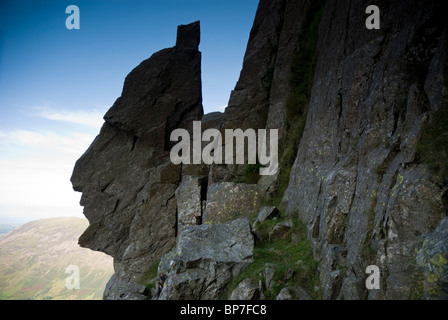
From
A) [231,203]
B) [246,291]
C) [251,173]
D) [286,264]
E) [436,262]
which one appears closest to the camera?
[436,262]

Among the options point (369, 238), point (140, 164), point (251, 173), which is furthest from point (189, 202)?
point (369, 238)

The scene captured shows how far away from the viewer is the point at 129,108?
2820 centimetres

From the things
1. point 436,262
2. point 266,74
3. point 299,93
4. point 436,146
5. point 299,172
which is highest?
point 266,74

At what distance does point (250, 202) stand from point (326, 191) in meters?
8.28

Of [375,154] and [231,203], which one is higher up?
[375,154]

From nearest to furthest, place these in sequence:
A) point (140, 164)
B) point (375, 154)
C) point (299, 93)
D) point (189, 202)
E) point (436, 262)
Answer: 1. point (436, 262)
2. point (375, 154)
3. point (299, 93)
4. point (189, 202)
5. point (140, 164)

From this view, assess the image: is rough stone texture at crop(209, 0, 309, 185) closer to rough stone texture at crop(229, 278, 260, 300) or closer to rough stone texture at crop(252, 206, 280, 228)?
rough stone texture at crop(252, 206, 280, 228)

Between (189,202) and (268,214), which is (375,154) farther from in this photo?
(189,202)

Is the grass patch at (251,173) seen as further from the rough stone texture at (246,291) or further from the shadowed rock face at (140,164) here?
the rough stone texture at (246,291)

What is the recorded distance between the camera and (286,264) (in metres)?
10.6

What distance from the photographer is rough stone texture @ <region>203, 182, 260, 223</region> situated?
1864 centimetres

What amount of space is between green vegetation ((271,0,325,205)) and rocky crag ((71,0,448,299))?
0.34ft

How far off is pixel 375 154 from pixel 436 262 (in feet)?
14.7
